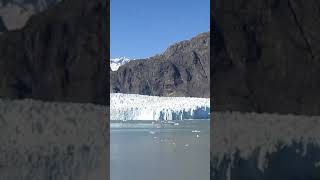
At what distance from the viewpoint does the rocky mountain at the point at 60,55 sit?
2070mm

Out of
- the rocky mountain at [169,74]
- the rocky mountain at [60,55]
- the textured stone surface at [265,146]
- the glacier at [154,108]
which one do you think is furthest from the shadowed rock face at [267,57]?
the rocky mountain at [169,74]

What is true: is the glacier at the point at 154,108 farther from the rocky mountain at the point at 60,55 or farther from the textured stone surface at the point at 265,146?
the rocky mountain at the point at 60,55

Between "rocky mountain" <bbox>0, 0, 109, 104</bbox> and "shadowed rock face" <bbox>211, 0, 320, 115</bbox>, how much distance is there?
1.95 feet

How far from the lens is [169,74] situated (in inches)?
4926

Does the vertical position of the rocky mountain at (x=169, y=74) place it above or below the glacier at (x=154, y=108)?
above

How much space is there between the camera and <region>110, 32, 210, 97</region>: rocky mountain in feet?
399

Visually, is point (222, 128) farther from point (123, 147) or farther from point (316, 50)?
point (123, 147)

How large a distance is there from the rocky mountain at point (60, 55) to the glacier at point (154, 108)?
84.6ft

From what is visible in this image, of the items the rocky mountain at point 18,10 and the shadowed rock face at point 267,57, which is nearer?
the rocky mountain at point 18,10

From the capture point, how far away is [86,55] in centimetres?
228

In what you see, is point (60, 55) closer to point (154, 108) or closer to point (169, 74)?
point (154, 108)

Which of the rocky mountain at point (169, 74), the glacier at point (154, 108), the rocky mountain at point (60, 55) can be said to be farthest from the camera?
the rocky mountain at point (169, 74)

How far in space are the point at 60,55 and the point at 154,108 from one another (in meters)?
27.7

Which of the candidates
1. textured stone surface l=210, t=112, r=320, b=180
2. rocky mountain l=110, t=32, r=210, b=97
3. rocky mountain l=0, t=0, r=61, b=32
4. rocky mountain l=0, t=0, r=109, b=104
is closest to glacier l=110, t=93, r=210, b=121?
textured stone surface l=210, t=112, r=320, b=180
